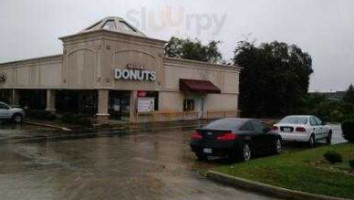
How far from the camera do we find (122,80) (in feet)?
124

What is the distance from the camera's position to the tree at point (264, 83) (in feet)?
185

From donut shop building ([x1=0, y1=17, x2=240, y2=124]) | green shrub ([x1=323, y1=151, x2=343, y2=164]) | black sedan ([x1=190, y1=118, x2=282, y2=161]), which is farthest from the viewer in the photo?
donut shop building ([x1=0, y1=17, x2=240, y2=124])

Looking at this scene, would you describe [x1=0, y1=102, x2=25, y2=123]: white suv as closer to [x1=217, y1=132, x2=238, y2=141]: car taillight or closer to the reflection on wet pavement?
the reflection on wet pavement

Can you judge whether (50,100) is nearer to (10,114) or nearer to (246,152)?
(10,114)

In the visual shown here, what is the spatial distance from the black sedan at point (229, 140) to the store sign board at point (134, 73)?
2042cm

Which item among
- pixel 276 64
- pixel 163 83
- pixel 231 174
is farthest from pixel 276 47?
pixel 231 174

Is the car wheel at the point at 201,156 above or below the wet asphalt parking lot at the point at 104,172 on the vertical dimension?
above

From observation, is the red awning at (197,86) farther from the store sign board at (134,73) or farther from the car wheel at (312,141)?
the car wheel at (312,141)

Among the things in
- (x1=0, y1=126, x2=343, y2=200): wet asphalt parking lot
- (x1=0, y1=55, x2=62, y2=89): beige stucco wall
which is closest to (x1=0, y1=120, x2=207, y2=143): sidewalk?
(x1=0, y1=126, x2=343, y2=200): wet asphalt parking lot

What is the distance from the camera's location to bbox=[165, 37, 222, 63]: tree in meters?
73.2

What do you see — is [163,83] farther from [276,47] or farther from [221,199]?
[221,199]

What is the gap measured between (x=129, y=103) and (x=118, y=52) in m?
4.28

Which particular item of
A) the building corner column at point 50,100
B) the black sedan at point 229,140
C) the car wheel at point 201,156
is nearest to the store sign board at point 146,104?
the building corner column at point 50,100

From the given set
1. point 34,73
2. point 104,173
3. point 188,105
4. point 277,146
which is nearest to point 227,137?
point 277,146
